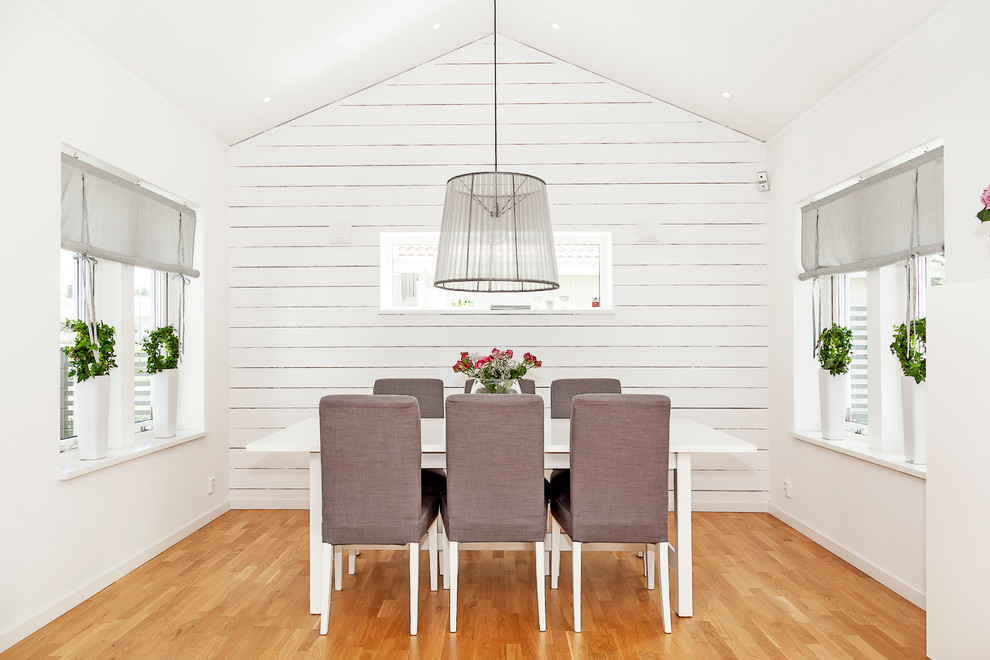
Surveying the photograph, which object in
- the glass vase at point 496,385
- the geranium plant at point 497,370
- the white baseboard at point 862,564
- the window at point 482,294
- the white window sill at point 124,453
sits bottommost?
the white baseboard at point 862,564

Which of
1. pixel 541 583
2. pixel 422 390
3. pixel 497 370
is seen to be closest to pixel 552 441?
pixel 497 370

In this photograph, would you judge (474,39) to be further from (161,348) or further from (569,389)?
(161,348)

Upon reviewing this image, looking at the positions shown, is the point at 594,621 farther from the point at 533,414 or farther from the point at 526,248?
the point at 526,248

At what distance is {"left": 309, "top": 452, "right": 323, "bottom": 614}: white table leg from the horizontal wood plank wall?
1.95 meters

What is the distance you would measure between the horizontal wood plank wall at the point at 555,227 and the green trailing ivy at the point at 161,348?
2.56 feet

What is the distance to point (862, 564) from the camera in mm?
3520

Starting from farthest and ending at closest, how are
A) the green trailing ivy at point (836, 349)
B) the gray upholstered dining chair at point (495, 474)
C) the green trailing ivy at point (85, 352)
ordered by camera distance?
1. the green trailing ivy at point (836, 349)
2. the green trailing ivy at point (85, 352)
3. the gray upholstered dining chair at point (495, 474)

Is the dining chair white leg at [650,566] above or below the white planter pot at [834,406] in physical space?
below

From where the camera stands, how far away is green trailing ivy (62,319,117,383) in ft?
10.8

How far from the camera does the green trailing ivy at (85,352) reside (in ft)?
10.8

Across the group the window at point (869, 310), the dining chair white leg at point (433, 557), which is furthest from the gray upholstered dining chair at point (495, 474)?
the window at point (869, 310)

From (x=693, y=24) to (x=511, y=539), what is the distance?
2.99 metres

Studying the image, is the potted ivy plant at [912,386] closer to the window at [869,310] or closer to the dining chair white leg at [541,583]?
the window at [869,310]

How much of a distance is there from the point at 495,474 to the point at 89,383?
2.14m
